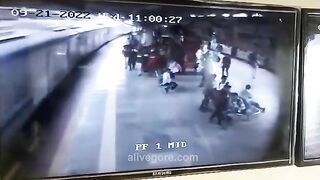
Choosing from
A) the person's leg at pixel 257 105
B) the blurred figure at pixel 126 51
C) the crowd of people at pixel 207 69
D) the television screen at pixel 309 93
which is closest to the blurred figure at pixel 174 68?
the crowd of people at pixel 207 69

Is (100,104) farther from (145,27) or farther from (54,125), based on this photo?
(145,27)

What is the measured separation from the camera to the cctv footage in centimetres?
144

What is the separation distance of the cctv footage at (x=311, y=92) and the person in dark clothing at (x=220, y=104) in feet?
0.80

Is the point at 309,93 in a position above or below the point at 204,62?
below

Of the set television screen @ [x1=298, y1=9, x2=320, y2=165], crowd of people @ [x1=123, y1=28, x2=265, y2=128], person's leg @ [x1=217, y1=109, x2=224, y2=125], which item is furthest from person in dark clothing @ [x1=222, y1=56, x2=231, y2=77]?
television screen @ [x1=298, y1=9, x2=320, y2=165]

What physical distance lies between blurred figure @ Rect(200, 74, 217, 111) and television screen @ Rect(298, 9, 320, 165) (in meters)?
0.27

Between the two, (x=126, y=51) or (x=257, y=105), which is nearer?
(x=126, y=51)

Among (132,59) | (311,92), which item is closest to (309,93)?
(311,92)

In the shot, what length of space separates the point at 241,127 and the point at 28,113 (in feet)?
1.89

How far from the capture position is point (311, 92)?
4.75ft

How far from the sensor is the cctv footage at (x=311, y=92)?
1.44m

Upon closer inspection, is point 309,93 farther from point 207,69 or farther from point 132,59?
point 132,59

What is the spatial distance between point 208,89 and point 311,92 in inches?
12.7

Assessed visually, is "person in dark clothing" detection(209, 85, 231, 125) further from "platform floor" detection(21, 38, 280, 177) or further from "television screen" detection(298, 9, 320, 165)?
"television screen" detection(298, 9, 320, 165)
